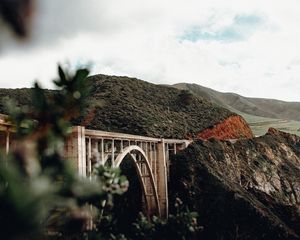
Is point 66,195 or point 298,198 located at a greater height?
point 66,195

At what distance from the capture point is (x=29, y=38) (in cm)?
287

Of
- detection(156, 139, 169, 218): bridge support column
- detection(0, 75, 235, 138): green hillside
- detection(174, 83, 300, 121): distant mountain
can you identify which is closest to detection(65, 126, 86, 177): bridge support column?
detection(156, 139, 169, 218): bridge support column

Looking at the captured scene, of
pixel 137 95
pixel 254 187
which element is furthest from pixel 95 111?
pixel 254 187

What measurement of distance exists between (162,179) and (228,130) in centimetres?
2864

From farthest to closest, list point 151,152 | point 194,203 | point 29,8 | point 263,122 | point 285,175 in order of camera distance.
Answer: point 263,122, point 285,175, point 194,203, point 151,152, point 29,8

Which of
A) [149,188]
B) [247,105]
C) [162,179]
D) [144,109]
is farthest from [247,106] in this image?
[149,188]

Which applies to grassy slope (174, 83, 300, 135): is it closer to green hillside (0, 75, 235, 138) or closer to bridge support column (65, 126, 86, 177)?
green hillside (0, 75, 235, 138)

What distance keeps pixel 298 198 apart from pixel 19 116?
3764 cm

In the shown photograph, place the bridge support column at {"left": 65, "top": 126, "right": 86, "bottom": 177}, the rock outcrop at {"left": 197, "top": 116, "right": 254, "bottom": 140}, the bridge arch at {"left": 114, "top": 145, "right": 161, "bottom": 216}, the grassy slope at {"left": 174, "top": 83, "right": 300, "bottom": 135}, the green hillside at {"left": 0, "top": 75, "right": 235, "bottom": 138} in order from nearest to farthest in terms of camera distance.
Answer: the bridge support column at {"left": 65, "top": 126, "right": 86, "bottom": 177} < the bridge arch at {"left": 114, "top": 145, "right": 161, "bottom": 216} < the green hillside at {"left": 0, "top": 75, "right": 235, "bottom": 138} < the rock outcrop at {"left": 197, "top": 116, "right": 254, "bottom": 140} < the grassy slope at {"left": 174, "top": 83, "right": 300, "bottom": 135}

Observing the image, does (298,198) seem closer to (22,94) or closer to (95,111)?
(95,111)

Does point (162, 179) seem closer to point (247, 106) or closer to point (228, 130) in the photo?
point (228, 130)

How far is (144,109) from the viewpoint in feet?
177

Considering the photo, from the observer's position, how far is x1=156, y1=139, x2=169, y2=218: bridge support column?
32.1 m

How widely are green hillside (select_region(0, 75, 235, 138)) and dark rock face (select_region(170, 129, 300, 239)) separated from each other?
925 centimetres
